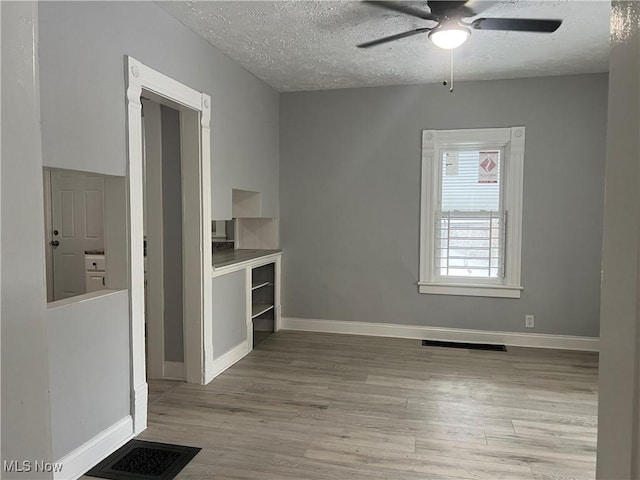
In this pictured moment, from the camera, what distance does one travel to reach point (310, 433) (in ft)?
8.79

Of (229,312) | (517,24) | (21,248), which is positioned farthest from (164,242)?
(21,248)

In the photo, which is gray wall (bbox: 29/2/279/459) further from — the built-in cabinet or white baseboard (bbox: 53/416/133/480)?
the built-in cabinet

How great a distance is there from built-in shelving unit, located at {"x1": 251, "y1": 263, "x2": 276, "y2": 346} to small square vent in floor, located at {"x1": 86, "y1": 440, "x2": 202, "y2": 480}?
237cm

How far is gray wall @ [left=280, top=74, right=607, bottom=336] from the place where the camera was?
4281 millimetres

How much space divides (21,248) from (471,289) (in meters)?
4.54

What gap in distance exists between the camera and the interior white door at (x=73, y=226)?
16.2 feet

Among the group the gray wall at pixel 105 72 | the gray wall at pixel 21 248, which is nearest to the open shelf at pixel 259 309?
the gray wall at pixel 105 72

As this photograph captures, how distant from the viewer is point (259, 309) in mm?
4715

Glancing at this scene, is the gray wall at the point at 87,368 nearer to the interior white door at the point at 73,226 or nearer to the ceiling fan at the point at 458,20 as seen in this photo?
the ceiling fan at the point at 458,20

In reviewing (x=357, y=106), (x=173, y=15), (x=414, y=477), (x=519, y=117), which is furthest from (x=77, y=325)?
(x=519, y=117)

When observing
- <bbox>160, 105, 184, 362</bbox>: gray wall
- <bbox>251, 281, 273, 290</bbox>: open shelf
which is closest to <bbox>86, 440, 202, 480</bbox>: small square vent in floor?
<bbox>160, 105, 184, 362</bbox>: gray wall

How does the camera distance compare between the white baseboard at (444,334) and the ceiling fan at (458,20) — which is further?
the white baseboard at (444,334)

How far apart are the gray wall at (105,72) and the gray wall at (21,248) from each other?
5.77ft

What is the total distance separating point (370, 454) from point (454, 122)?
3361mm
